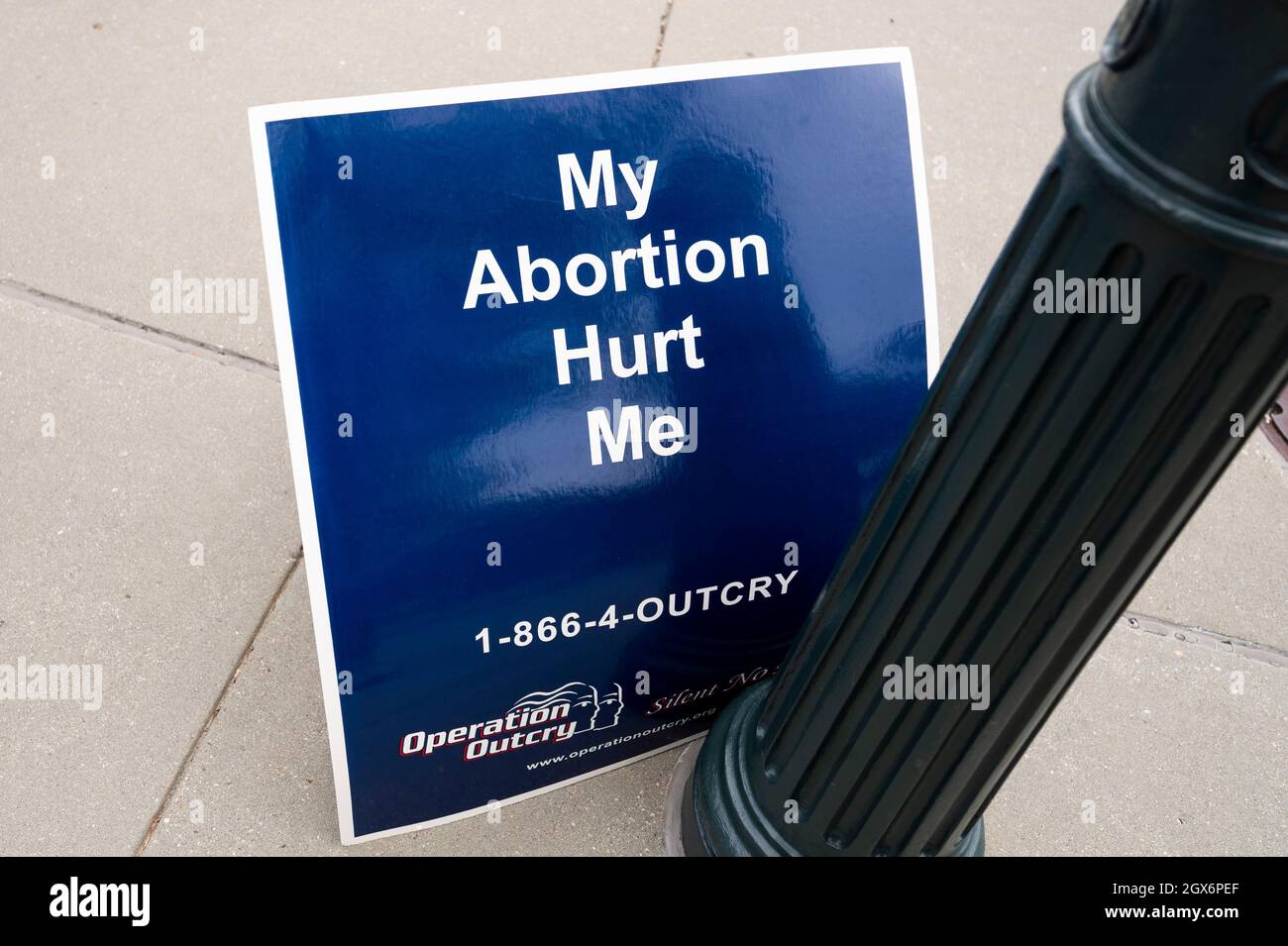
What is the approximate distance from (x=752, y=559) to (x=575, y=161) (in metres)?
0.90

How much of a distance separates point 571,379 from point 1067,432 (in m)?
1.01

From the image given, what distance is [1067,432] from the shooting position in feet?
4.98

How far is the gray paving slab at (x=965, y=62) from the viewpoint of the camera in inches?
164

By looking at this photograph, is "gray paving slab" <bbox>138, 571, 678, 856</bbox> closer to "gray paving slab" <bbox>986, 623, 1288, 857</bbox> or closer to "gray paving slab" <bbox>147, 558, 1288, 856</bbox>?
"gray paving slab" <bbox>147, 558, 1288, 856</bbox>

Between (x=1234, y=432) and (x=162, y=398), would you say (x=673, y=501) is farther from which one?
(x=162, y=398)

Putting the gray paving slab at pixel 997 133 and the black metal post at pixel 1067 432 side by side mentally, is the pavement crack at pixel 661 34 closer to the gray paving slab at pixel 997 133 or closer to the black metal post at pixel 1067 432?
the gray paving slab at pixel 997 133

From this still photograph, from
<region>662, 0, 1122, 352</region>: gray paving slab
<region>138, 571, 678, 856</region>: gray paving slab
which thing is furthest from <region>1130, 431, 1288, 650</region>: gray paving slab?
<region>138, 571, 678, 856</region>: gray paving slab

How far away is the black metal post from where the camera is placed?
49.6 inches

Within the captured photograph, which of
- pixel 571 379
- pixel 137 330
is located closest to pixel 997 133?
pixel 571 379

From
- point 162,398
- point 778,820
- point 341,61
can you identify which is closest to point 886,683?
point 778,820

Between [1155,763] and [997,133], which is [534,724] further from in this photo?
[997,133]

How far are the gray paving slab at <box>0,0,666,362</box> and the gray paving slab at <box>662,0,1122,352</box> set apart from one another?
0.34 metres

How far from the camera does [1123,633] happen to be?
10.5ft

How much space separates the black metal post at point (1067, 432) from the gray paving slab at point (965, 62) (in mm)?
2253
